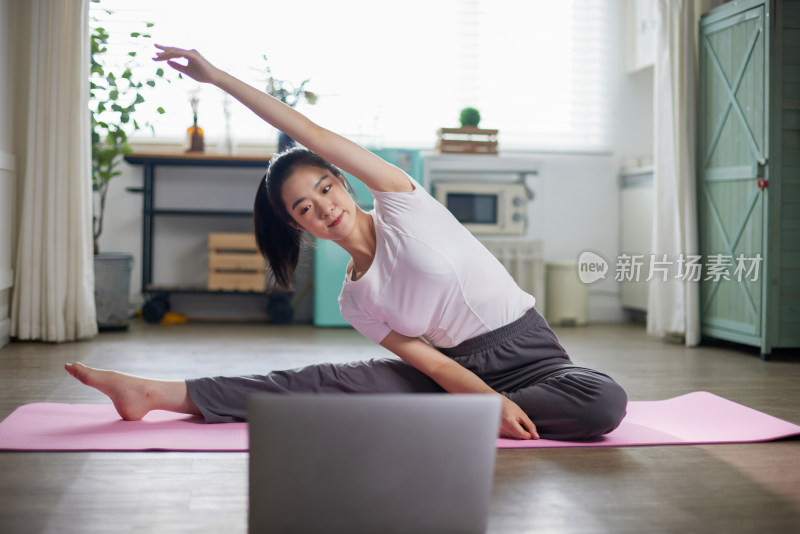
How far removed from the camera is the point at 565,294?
15.9 ft

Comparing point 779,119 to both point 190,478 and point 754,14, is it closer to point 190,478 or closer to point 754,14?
point 754,14

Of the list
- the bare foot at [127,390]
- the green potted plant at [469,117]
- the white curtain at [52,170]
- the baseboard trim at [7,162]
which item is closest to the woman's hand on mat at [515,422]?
the bare foot at [127,390]

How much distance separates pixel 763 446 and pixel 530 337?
619 millimetres

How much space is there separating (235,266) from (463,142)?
1489 millimetres

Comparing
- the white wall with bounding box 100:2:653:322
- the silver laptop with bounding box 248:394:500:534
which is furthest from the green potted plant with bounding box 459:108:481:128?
the silver laptop with bounding box 248:394:500:534

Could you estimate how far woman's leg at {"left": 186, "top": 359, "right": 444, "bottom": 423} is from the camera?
82.6 inches

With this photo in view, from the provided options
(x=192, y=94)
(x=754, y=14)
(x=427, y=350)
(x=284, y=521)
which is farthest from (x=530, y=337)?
(x=192, y=94)

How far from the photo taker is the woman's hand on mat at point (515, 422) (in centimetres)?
195

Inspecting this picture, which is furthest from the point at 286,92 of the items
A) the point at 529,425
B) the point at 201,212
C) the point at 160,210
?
the point at 529,425

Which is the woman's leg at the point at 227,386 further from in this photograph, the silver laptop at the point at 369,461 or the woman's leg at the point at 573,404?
the silver laptop at the point at 369,461

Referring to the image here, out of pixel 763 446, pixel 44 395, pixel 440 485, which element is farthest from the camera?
pixel 44 395

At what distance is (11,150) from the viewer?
12.3 ft

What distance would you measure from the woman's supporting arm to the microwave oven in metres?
2.67

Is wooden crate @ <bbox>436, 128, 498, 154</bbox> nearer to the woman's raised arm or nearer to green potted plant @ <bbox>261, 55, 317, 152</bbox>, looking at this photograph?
green potted plant @ <bbox>261, 55, 317, 152</bbox>
